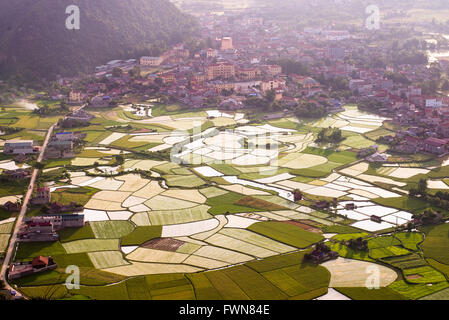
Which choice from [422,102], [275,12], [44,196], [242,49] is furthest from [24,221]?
[275,12]

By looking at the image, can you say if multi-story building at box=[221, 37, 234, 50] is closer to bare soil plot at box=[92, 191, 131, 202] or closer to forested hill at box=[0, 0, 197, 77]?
forested hill at box=[0, 0, 197, 77]

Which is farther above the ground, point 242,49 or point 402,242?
point 242,49

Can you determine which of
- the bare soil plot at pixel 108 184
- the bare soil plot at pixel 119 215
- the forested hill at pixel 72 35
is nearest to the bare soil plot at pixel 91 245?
the bare soil plot at pixel 119 215

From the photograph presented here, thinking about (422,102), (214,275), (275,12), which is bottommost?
(214,275)

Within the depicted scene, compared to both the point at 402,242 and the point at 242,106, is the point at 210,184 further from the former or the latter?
the point at 242,106

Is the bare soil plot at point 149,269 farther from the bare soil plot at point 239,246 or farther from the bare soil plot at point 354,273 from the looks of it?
the bare soil plot at point 354,273

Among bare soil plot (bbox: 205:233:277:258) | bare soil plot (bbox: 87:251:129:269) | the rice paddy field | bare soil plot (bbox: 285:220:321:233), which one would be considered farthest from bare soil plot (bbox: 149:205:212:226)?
bare soil plot (bbox: 285:220:321:233)
